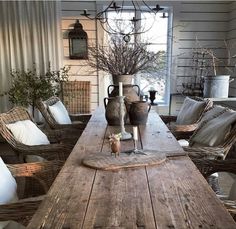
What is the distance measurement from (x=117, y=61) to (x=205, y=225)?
188 cm

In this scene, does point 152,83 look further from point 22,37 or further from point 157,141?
point 157,141

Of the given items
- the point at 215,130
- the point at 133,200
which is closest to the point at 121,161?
the point at 133,200

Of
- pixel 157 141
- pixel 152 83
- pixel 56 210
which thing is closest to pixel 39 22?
pixel 152 83

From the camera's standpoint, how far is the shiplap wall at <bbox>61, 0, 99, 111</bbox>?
4371 millimetres

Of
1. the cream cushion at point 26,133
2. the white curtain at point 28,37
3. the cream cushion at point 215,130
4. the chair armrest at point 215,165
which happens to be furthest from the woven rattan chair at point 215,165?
the white curtain at point 28,37

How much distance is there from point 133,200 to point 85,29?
386 cm

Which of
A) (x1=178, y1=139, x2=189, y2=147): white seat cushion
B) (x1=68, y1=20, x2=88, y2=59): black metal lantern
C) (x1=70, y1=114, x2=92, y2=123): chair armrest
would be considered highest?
(x1=68, y1=20, x2=88, y2=59): black metal lantern

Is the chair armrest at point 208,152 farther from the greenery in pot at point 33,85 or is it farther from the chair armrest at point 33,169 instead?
the greenery in pot at point 33,85

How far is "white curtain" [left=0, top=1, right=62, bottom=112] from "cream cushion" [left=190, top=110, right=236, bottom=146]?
2.92 metres

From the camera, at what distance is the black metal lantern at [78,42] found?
4.38 metres

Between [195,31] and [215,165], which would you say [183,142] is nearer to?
[215,165]

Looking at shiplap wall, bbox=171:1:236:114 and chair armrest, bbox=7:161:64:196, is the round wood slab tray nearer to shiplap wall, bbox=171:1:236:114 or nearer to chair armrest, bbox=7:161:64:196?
chair armrest, bbox=7:161:64:196

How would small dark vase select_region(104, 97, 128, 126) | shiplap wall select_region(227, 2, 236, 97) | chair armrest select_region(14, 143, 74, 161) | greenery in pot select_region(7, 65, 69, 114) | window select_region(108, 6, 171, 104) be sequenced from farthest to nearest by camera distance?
window select_region(108, 6, 171, 104)
shiplap wall select_region(227, 2, 236, 97)
greenery in pot select_region(7, 65, 69, 114)
small dark vase select_region(104, 97, 128, 126)
chair armrest select_region(14, 143, 74, 161)

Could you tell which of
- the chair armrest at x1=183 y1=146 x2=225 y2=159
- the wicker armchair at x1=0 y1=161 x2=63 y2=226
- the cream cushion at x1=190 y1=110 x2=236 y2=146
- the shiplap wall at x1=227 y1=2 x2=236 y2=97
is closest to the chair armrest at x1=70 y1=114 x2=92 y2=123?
the cream cushion at x1=190 y1=110 x2=236 y2=146
